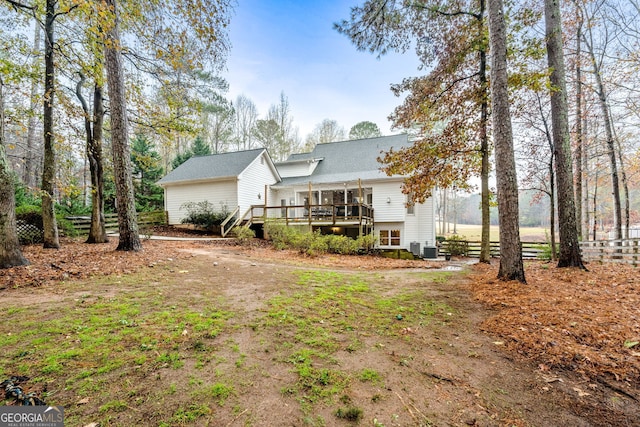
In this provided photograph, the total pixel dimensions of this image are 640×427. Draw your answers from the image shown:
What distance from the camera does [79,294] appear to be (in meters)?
3.71

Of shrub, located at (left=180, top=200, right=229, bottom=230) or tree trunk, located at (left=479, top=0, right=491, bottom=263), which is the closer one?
tree trunk, located at (left=479, top=0, right=491, bottom=263)

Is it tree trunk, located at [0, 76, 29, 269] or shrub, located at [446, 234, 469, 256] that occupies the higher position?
tree trunk, located at [0, 76, 29, 269]

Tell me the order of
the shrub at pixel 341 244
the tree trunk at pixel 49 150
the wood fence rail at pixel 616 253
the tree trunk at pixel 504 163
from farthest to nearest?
the shrub at pixel 341 244, the wood fence rail at pixel 616 253, the tree trunk at pixel 49 150, the tree trunk at pixel 504 163

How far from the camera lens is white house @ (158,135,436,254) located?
15992 mm

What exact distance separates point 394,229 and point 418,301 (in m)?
13.0

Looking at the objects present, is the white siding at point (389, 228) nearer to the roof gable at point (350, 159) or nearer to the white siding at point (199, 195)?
the roof gable at point (350, 159)

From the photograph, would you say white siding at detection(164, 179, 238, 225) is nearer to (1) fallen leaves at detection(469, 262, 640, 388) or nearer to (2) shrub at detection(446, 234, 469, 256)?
(2) shrub at detection(446, 234, 469, 256)

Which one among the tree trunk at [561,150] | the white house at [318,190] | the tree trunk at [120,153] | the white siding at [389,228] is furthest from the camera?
the white siding at [389,228]

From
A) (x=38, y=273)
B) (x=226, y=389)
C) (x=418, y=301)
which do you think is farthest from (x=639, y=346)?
(x=38, y=273)

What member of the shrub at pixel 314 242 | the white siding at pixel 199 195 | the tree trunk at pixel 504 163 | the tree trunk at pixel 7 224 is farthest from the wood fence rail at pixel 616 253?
the white siding at pixel 199 195

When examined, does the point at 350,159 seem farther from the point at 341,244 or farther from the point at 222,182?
the point at 341,244

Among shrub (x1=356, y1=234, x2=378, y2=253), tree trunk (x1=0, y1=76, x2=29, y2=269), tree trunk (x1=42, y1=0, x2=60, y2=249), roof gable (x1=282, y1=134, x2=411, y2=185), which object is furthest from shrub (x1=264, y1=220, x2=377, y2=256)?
tree trunk (x1=0, y1=76, x2=29, y2=269)

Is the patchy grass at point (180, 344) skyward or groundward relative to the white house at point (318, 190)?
groundward

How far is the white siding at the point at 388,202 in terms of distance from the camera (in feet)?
52.6
